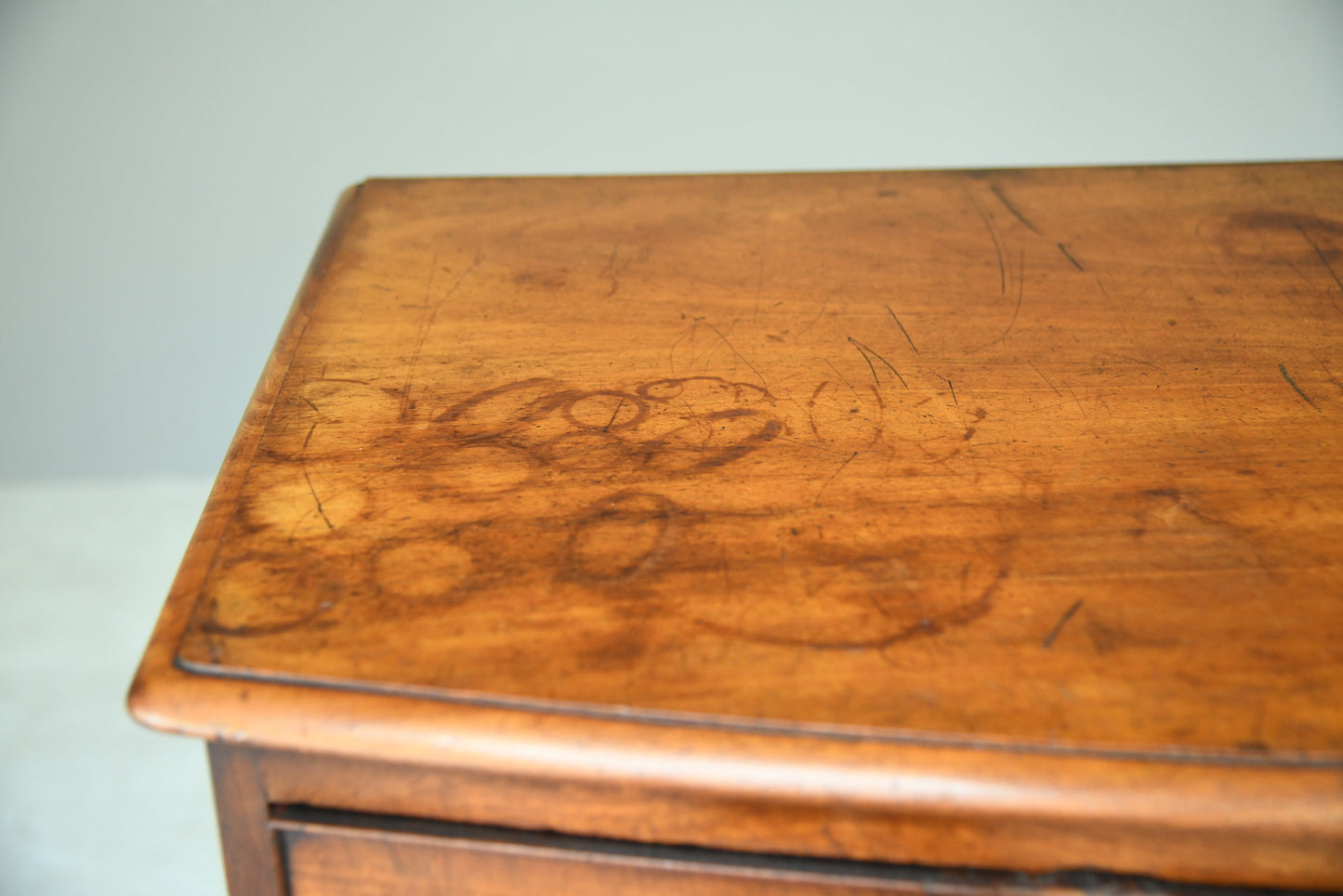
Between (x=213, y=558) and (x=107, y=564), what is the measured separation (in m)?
1.00

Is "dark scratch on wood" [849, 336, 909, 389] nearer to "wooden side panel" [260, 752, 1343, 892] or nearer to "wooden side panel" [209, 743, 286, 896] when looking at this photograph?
"wooden side panel" [260, 752, 1343, 892]

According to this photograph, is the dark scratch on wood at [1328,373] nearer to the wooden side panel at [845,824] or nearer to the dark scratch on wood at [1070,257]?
the dark scratch on wood at [1070,257]

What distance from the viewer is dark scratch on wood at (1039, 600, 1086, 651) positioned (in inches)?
16.3

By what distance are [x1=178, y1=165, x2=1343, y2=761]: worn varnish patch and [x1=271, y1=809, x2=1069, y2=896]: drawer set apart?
0.22 feet

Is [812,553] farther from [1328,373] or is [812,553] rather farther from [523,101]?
[523,101]

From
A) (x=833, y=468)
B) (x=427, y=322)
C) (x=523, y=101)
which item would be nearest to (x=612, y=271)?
(x=427, y=322)

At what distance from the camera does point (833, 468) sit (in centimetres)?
51

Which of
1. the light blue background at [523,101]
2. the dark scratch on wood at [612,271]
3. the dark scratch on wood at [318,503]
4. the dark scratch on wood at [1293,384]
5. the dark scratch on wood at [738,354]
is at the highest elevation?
the light blue background at [523,101]

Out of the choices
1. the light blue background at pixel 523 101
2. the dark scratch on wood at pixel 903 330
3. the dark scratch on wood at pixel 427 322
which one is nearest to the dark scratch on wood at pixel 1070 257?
the dark scratch on wood at pixel 903 330

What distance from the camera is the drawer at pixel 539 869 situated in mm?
410

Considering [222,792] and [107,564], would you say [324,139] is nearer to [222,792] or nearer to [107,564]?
[107,564]

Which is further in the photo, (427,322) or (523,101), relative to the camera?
(523,101)

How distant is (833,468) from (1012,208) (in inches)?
12.6

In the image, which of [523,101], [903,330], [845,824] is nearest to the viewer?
[845,824]
